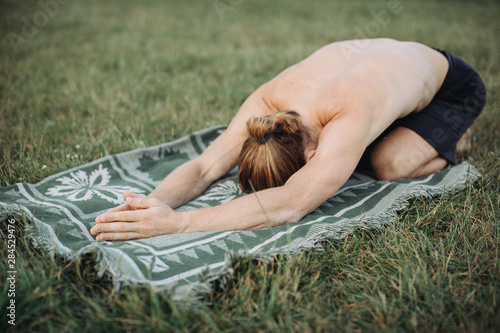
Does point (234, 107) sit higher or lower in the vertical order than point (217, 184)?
higher

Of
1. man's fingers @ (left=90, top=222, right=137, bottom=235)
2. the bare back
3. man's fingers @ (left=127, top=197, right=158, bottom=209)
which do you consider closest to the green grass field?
man's fingers @ (left=90, top=222, right=137, bottom=235)

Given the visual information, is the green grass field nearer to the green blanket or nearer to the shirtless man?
the green blanket

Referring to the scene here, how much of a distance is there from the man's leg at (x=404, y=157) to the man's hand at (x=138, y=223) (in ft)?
4.52

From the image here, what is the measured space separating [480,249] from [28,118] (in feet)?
11.1

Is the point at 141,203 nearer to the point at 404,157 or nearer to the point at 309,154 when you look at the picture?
the point at 309,154

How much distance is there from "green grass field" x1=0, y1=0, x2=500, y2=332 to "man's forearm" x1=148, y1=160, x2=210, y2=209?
2.00 ft

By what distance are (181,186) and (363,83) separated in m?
1.15

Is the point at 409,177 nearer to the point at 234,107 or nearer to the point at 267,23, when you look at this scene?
the point at 234,107

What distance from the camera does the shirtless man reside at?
1717mm

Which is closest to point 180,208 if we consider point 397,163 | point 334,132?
point 334,132

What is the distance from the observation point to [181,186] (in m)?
2.09

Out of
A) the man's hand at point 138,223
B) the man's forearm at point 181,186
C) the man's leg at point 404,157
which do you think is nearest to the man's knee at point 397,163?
the man's leg at point 404,157

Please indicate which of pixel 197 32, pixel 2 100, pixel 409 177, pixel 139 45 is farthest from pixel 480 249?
pixel 197 32

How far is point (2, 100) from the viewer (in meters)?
3.48
